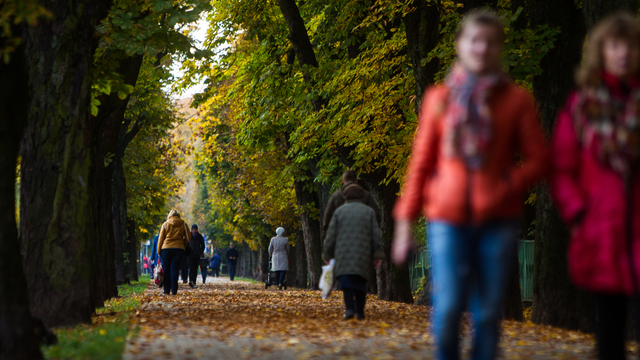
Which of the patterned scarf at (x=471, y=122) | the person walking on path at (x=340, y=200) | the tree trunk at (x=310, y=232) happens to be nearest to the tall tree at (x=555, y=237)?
the person walking on path at (x=340, y=200)

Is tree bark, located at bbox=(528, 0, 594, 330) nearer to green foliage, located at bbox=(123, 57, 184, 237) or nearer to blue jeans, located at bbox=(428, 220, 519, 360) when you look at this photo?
blue jeans, located at bbox=(428, 220, 519, 360)

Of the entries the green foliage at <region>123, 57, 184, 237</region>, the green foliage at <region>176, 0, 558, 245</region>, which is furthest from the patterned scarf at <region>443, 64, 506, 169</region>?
the green foliage at <region>123, 57, 184, 237</region>

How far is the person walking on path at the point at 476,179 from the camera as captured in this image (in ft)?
12.8

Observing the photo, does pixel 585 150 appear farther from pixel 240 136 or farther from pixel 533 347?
pixel 240 136

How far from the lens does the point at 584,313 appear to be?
1029 cm

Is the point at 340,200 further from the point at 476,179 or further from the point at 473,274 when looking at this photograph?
the point at 476,179

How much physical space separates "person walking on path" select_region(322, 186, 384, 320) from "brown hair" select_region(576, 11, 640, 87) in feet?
20.7

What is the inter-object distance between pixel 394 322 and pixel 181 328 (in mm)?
2635

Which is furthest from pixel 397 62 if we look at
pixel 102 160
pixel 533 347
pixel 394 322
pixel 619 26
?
pixel 619 26

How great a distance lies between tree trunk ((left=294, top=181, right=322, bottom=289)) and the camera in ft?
87.5

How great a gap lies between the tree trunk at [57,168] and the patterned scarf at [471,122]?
6.67 m

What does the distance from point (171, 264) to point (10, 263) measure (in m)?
12.3

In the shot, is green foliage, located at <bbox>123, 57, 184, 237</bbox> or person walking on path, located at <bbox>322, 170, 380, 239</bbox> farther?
green foliage, located at <bbox>123, 57, 184, 237</bbox>

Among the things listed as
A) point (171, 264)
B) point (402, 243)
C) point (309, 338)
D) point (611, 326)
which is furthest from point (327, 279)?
point (171, 264)
